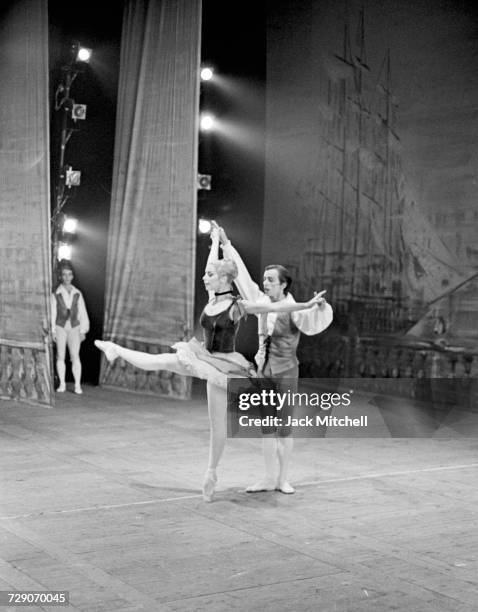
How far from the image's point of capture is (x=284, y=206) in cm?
1177

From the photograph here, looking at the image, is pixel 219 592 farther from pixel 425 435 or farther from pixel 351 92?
pixel 351 92

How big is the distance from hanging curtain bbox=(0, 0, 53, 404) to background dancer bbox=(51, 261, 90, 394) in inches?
27.5

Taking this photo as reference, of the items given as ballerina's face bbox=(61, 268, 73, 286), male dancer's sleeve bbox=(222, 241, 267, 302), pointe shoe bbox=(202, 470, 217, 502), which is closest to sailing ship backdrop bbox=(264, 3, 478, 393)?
ballerina's face bbox=(61, 268, 73, 286)

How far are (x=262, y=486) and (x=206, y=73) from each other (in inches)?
284

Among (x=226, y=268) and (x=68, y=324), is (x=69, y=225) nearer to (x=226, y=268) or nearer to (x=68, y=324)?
(x=68, y=324)

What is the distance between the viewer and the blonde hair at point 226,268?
18.3ft

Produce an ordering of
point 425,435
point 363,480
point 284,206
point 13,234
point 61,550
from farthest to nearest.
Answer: point 284,206, point 13,234, point 425,435, point 363,480, point 61,550

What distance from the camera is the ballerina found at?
5543 millimetres

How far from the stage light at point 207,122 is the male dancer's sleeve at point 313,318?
6.74 m

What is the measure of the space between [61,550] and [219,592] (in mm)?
931

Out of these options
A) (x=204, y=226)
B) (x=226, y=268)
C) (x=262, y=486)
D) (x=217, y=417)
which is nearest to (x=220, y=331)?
(x=226, y=268)

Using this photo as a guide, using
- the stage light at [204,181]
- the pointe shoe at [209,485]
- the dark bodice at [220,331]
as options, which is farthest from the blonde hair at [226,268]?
the stage light at [204,181]

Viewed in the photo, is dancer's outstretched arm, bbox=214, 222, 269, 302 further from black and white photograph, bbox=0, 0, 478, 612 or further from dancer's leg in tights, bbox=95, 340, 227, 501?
dancer's leg in tights, bbox=95, 340, 227, 501

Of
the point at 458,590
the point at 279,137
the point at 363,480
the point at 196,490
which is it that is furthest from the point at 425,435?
the point at 279,137
